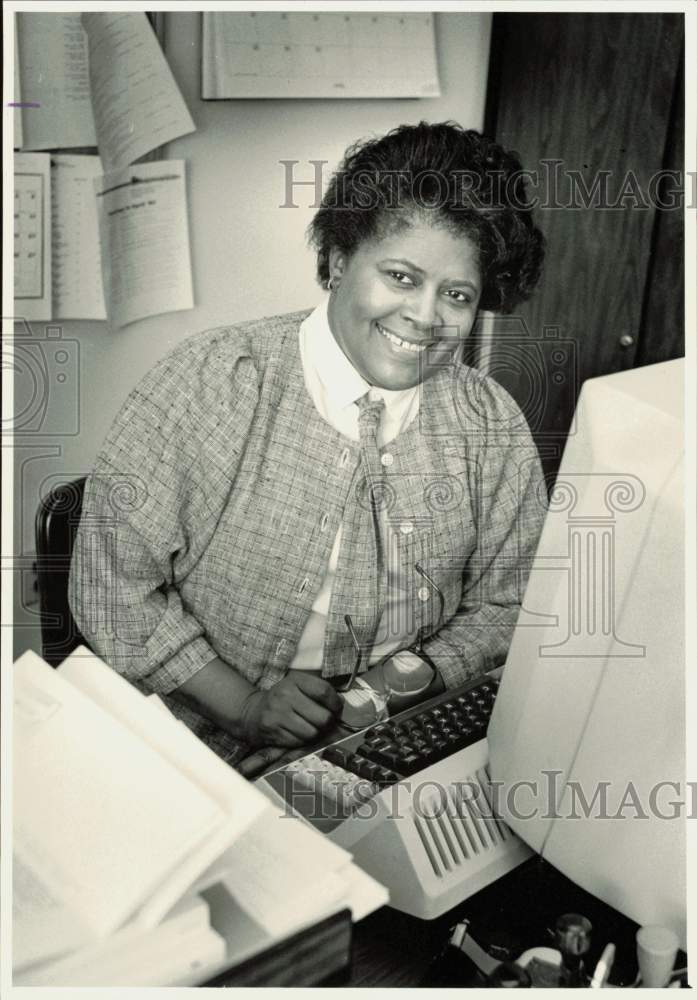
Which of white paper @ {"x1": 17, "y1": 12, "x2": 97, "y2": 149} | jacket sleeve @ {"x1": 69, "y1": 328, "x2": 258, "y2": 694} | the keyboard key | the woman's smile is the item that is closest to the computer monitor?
the keyboard key

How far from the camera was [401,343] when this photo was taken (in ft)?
3.49

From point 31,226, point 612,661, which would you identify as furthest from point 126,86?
point 612,661

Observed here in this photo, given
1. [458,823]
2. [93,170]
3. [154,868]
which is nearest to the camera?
[154,868]

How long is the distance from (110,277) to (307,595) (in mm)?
410

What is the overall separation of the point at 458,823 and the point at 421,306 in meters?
0.53

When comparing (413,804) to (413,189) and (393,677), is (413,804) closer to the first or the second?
(393,677)

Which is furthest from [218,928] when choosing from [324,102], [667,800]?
[324,102]

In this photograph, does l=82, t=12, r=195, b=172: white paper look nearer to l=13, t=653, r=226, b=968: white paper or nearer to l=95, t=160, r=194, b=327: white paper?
l=95, t=160, r=194, b=327: white paper

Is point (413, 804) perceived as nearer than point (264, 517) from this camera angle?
Yes

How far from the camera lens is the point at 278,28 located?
1.03m

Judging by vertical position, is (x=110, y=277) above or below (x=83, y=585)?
above

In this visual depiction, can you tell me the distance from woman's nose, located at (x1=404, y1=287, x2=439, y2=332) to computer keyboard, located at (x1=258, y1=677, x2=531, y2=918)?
0.42m

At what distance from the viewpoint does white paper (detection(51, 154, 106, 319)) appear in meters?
1.01

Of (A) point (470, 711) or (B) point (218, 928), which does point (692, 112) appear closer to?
(A) point (470, 711)
